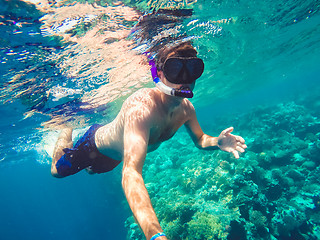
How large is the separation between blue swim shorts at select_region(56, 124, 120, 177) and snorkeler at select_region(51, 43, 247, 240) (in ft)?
0.81

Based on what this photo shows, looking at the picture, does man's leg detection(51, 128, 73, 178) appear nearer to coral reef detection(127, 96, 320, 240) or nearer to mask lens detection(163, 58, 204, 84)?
mask lens detection(163, 58, 204, 84)

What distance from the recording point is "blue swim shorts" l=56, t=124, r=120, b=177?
4.76 meters

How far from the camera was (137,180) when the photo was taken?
2.05 meters

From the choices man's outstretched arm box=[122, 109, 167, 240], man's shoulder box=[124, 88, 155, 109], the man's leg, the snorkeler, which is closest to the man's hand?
the snorkeler

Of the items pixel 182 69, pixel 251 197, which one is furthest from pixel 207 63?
pixel 182 69

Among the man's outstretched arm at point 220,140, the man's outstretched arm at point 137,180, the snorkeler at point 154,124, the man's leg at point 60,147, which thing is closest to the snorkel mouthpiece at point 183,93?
the snorkeler at point 154,124

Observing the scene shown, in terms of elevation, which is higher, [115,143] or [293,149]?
[115,143]

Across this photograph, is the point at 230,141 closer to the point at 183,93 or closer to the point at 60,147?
the point at 183,93

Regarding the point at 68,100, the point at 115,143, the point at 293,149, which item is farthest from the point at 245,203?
the point at 68,100

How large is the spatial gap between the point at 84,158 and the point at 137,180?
3460 mm

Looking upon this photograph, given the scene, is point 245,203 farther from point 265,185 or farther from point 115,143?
point 115,143

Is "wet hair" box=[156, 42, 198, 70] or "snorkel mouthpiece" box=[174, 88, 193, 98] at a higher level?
"wet hair" box=[156, 42, 198, 70]

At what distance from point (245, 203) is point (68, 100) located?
12.1m

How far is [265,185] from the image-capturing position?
336 inches
